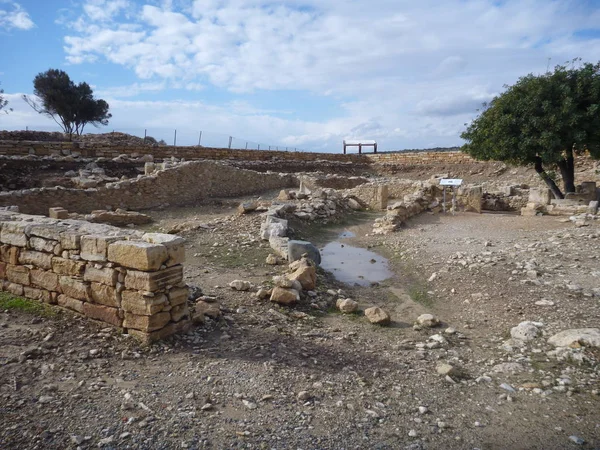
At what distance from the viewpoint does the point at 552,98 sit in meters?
13.2

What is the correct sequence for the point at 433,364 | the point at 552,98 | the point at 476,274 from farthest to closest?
the point at 552,98 → the point at 476,274 → the point at 433,364

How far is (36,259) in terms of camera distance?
4895mm

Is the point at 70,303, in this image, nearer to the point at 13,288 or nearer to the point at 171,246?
the point at 13,288

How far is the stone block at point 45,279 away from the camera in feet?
15.7

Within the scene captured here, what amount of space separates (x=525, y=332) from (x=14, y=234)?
20.5ft

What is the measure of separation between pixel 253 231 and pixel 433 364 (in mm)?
6265

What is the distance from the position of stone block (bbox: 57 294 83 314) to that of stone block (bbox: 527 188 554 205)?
583 inches

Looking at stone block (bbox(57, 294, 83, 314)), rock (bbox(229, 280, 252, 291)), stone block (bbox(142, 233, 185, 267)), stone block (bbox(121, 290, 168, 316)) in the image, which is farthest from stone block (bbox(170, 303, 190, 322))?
rock (bbox(229, 280, 252, 291))

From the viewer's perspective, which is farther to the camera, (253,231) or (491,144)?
(491,144)

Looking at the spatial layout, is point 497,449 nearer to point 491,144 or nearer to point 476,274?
point 476,274

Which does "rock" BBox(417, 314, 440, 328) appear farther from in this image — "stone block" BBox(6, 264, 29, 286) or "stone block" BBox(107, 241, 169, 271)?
"stone block" BBox(6, 264, 29, 286)

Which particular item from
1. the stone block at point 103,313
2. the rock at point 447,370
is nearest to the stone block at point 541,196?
the rock at point 447,370

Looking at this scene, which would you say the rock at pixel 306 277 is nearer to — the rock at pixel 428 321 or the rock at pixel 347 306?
the rock at pixel 347 306

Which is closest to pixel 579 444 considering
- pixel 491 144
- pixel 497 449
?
pixel 497 449
